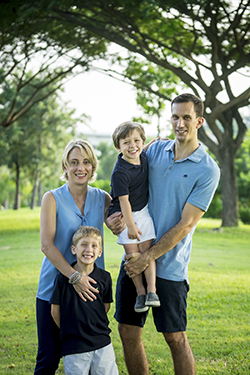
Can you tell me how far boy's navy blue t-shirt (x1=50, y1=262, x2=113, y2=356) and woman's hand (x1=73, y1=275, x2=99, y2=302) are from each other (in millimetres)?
38

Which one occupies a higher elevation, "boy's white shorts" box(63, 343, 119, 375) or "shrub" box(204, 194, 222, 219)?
"boy's white shorts" box(63, 343, 119, 375)

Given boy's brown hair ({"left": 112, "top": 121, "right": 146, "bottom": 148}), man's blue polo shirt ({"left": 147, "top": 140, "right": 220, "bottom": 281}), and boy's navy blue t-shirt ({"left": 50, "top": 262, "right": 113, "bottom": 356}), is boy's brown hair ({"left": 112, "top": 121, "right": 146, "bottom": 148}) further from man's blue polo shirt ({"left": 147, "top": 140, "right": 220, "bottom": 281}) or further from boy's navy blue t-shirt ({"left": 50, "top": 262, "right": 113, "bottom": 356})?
boy's navy blue t-shirt ({"left": 50, "top": 262, "right": 113, "bottom": 356})

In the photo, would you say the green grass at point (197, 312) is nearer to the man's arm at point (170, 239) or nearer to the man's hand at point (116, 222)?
the man's arm at point (170, 239)

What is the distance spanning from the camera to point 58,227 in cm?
304

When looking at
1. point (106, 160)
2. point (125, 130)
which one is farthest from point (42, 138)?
point (125, 130)

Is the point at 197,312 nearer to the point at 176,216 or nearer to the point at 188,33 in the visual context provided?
the point at 176,216

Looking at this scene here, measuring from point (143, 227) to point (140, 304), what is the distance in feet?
1.90

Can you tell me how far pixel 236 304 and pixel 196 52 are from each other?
12.3m

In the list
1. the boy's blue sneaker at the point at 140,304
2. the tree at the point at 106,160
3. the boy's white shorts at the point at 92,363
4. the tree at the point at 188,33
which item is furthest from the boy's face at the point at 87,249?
the tree at the point at 106,160

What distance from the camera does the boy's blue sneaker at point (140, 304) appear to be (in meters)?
3.11

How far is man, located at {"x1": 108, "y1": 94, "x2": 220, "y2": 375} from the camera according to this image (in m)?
3.07

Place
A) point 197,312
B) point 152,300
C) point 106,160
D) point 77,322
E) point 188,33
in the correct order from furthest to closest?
point 106,160 → point 188,33 → point 197,312 → point 152,300 → point 77,322

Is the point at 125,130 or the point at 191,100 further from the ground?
the point at 191,100

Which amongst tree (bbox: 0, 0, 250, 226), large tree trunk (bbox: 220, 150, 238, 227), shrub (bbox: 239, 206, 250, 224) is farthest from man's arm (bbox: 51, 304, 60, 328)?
shrub (bbox: 239, 206, 250, 224)
